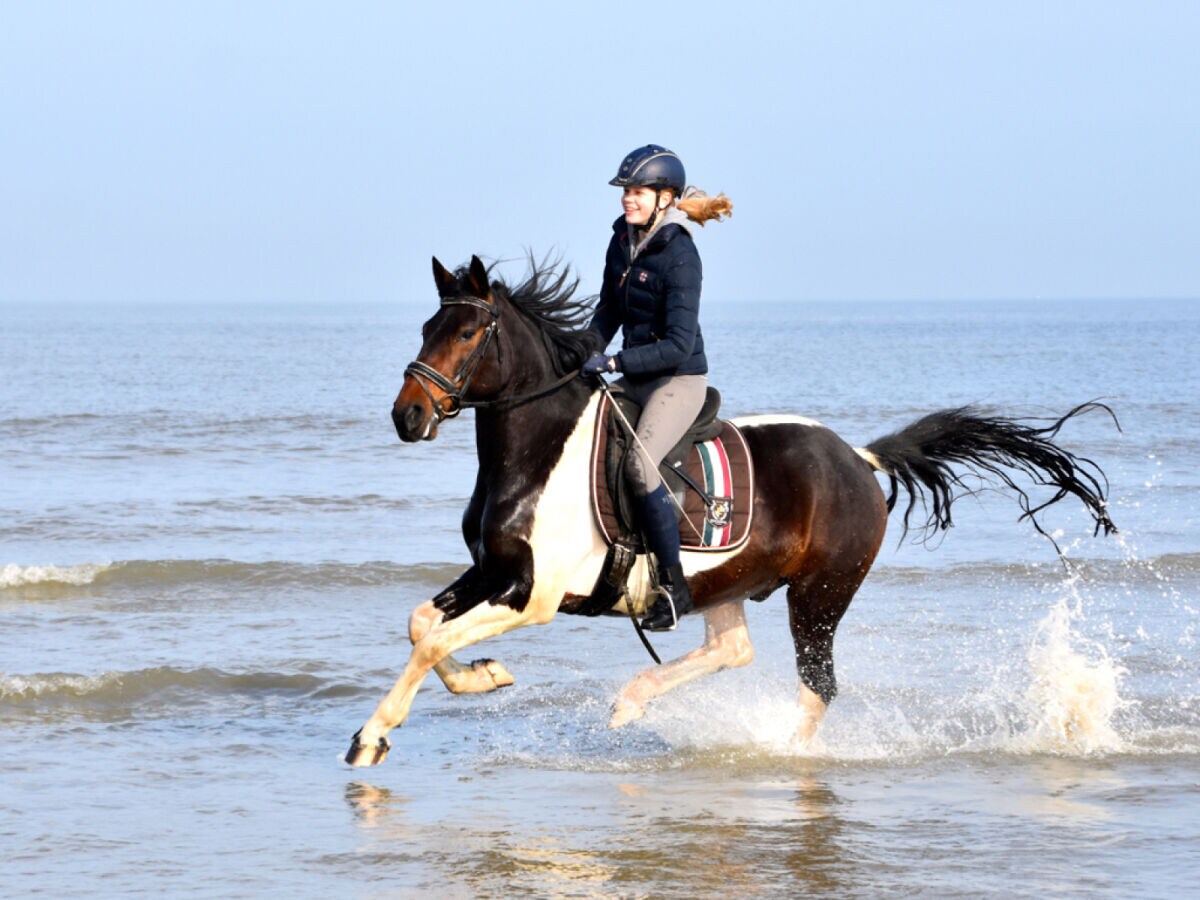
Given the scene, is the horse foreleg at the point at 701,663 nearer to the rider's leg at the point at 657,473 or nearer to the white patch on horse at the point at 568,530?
the rider's leg at the point at 657,473

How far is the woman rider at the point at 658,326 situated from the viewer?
7.14 metres

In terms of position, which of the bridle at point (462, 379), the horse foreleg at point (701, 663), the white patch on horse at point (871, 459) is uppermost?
the bridle at point (462, 379)

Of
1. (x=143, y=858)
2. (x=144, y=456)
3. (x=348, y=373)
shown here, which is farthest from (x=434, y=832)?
(x=348, y=373)

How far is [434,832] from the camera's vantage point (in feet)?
21.6

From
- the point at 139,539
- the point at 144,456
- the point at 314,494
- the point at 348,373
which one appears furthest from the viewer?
the point at 348,373

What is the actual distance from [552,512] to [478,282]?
1.08 meters

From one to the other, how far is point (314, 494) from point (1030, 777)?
12.8 m

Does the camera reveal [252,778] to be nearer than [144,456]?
Yes

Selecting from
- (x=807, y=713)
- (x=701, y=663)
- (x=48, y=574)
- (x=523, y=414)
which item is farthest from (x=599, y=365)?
(x=48, y=574)

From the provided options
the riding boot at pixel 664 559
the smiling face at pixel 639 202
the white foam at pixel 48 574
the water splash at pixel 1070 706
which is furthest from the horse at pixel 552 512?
Answer: the white foam at pixel 48 574

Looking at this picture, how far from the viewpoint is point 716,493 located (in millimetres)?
7613

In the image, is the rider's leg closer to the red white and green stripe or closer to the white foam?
the red white and green stripe

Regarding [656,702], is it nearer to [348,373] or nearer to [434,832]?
[434,832]

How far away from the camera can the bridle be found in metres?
6.69
